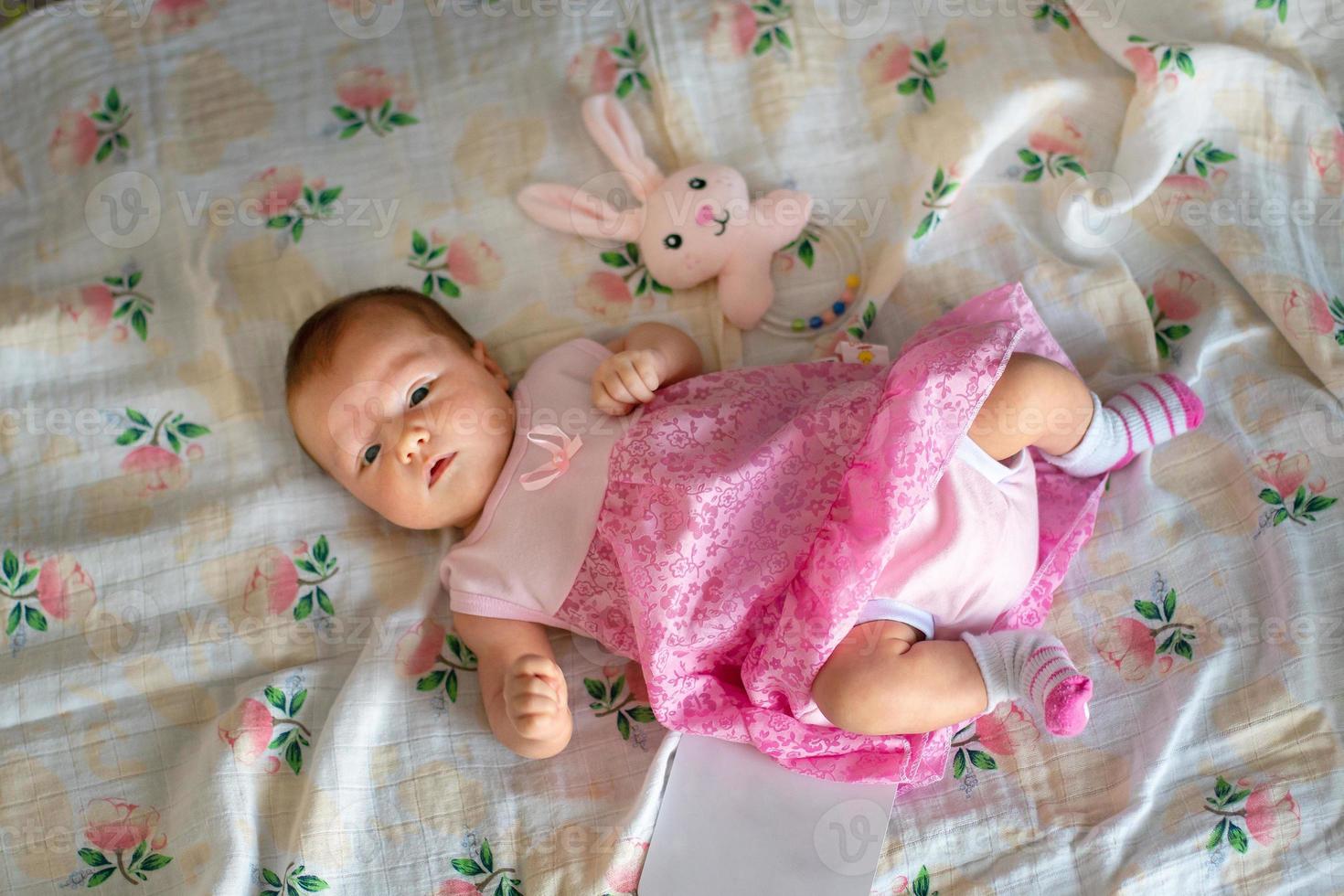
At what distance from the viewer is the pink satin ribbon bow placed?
1.35 m

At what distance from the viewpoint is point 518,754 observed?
1317 millimetres

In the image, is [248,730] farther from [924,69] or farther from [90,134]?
[924,69]

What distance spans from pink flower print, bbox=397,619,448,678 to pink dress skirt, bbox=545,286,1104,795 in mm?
188

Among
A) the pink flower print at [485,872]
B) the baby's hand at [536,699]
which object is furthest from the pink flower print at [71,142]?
the pink flower print at [485,872]

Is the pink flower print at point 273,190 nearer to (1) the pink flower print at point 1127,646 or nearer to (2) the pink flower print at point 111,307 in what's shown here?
(2) the pink flower print at point 111,307

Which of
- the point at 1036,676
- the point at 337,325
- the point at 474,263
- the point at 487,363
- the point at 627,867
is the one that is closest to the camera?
the point at 1036,676

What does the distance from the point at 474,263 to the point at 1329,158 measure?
1.24 m

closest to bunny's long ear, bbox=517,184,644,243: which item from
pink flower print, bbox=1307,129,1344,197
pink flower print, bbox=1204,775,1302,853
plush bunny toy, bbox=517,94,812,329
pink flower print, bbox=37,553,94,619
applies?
plush bunny toy, bbox=517,94,812,329

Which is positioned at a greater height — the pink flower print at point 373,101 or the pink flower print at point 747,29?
the pink flower print at point 373,101

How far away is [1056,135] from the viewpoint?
1.54 m

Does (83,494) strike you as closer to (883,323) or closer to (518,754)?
(518,754)

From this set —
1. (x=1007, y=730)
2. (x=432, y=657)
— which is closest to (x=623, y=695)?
(x=432, y=657)

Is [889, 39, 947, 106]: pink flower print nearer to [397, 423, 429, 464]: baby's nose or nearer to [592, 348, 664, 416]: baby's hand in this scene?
[592, 348, 664, 416]: baby's hand

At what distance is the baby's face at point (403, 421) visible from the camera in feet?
4.30
